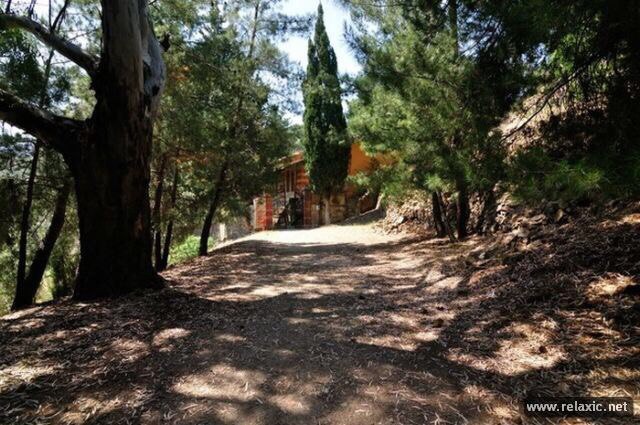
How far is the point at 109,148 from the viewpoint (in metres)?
4.28

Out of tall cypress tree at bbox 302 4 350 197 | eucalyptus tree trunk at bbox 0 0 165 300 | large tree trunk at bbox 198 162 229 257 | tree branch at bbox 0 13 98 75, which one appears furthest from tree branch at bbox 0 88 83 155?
tall cypress tree at bbox 302 4 350 197

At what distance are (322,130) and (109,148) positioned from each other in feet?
45.0

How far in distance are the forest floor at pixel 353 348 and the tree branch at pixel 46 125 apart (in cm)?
192

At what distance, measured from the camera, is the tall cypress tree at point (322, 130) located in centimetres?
1697

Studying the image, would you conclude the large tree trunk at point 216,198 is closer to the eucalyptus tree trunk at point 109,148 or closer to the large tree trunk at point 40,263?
the large tree trunk at point 40,263

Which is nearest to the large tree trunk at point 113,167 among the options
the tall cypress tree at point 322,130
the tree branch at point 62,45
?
the tree branch at point 62,45

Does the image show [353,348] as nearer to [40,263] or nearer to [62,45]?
[62,45]

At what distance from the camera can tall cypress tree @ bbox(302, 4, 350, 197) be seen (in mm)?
16969

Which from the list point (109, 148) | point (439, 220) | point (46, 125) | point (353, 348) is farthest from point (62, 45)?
point (439, 220)

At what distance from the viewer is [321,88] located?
6.64m

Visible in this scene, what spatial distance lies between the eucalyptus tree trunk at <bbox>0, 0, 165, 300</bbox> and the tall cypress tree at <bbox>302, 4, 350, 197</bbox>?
41.5 ft

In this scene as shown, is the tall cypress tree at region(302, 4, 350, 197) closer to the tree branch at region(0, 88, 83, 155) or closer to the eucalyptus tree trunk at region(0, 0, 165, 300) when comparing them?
the eucalyptus tree trunk at region(0, 0, 165, 300)

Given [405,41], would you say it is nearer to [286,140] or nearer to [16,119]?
[16,119]

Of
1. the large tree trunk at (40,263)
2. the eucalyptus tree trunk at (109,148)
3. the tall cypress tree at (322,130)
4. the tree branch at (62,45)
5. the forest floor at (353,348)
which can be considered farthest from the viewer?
the tall cypress tree at (322,130)
